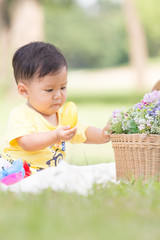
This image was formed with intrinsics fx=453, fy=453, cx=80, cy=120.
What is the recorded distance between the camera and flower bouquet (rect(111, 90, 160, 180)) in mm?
2988

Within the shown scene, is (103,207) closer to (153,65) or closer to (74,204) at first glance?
(74,204)

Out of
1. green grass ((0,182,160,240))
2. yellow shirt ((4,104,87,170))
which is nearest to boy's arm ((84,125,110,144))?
yellow shirt ((4,104,87,170))

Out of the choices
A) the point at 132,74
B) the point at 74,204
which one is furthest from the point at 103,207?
the point at 132,74

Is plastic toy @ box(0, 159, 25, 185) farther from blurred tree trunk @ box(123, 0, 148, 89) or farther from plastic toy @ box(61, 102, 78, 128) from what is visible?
blurred tree trunk @ box(123, 0, 148, 89)

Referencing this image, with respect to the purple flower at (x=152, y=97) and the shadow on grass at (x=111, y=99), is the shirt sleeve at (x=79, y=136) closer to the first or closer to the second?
the purple flower at (x=152, y=97)

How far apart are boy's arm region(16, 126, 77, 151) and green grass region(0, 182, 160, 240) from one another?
0.68 meters

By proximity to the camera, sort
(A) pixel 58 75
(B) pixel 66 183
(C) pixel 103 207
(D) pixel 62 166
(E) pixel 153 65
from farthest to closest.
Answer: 1. (E) pixel 153 65
2. (A) pixel 58 75
3. (D) pixel 62 166
4. (B) pixel 66 183
5. (C) pixel 103 207

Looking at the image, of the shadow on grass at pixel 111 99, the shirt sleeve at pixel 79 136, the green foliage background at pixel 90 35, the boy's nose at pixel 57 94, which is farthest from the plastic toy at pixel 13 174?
the green foliage background at pixel 90 35

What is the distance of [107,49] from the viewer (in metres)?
40.7

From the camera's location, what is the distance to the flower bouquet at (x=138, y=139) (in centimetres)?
299

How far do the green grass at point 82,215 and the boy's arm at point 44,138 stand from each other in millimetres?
677

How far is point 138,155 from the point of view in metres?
3.05

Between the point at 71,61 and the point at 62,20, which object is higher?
the point at 62,20

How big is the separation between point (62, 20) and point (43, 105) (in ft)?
127
